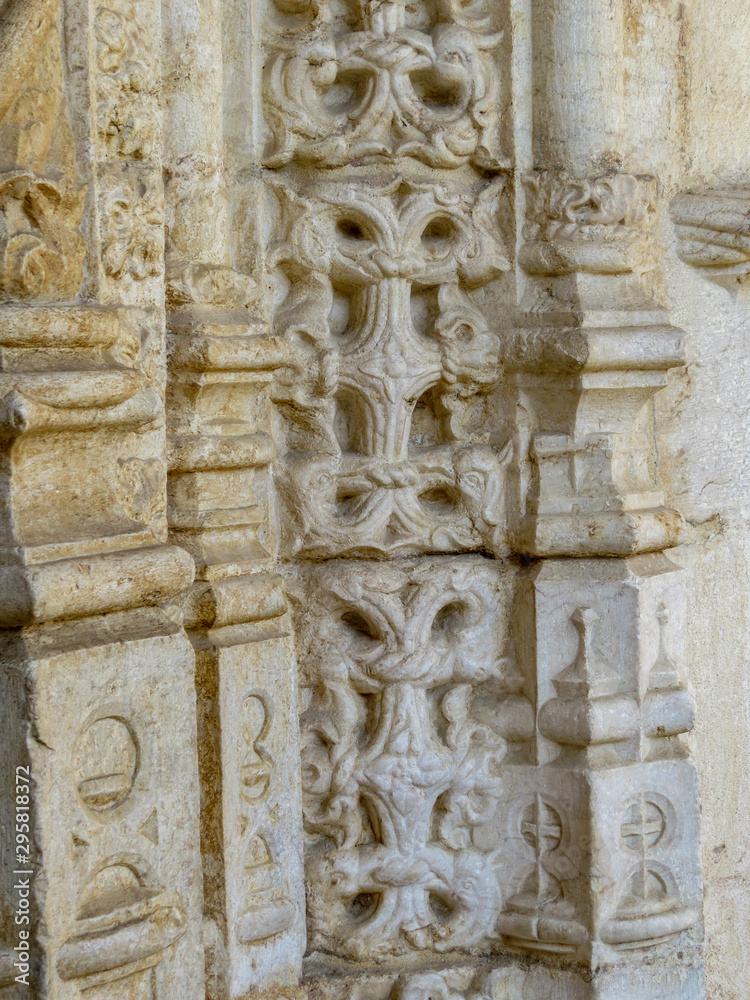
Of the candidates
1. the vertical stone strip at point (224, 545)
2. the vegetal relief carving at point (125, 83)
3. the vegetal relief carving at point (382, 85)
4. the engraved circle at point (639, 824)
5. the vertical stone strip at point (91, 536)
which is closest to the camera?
the vertical stone strip at point (91, 536)

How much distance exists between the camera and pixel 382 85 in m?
2.17

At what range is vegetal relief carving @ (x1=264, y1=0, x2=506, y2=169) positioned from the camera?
84.7 inches

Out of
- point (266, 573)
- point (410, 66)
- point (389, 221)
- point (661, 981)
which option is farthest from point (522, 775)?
point (410, 66)

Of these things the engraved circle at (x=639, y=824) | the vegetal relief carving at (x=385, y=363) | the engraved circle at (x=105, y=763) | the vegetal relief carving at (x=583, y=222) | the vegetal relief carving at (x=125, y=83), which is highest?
the vegetal relief carving at (x=125, y=83)

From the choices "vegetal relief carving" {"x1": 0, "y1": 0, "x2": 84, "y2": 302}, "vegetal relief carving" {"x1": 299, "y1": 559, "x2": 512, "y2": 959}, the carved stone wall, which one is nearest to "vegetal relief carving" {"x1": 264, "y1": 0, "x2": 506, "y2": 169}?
the carved stone wall

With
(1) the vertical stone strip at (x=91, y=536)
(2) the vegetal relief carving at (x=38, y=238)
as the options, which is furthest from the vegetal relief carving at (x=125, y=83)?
(2) the vegetal relief carving at (x=38, y=238)

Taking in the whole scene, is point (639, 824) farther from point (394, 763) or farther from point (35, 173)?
point (35, 173)

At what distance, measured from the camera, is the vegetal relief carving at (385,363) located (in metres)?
2.19

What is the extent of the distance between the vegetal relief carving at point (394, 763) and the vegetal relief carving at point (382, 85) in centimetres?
71

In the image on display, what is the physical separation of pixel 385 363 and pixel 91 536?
71 centimetres

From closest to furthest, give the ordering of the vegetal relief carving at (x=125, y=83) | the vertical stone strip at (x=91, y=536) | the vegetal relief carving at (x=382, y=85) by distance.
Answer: the vertical stone strip at (x=91, y=536), the vegetal relief carving at (x=125, y=83), the vegetal relief carving at (x=382, y=85)

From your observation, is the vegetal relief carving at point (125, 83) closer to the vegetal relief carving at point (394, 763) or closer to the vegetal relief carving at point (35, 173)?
the vegetal relief carving at point (35, 173)

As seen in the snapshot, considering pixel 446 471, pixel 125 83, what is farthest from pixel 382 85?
pixel 446 471

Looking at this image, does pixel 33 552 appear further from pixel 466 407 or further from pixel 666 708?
pixel 666 708
